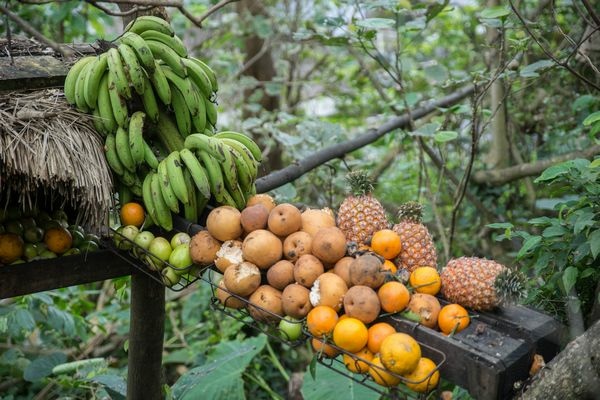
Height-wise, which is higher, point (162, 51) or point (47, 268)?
point (162, 51)

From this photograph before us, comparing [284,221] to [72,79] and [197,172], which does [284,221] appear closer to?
[197,172]

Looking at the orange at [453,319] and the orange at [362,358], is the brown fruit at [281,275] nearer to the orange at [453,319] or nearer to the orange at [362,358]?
the orange at [362,358]

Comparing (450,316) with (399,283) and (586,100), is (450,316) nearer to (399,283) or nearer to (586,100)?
(399,283)

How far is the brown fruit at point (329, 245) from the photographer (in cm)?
200

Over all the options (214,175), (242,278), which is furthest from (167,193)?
(242,278)

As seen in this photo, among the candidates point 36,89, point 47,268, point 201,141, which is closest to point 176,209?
point 201,141

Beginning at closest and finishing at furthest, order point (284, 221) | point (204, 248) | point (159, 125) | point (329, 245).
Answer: point (329, 245), point (284, 221), point (204, 248), point (159, 125)

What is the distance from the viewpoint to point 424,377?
1689 mm

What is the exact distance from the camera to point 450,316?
181cm

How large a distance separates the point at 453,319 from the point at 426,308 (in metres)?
0.09

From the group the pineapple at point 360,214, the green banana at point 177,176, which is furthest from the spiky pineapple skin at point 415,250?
the green banana at point 177,176

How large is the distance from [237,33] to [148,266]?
4383 mm

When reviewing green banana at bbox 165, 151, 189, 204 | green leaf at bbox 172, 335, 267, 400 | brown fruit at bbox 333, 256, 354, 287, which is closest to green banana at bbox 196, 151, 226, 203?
green banana at bbox 165, 151, 189, 204

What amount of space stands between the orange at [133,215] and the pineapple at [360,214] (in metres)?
0.87
